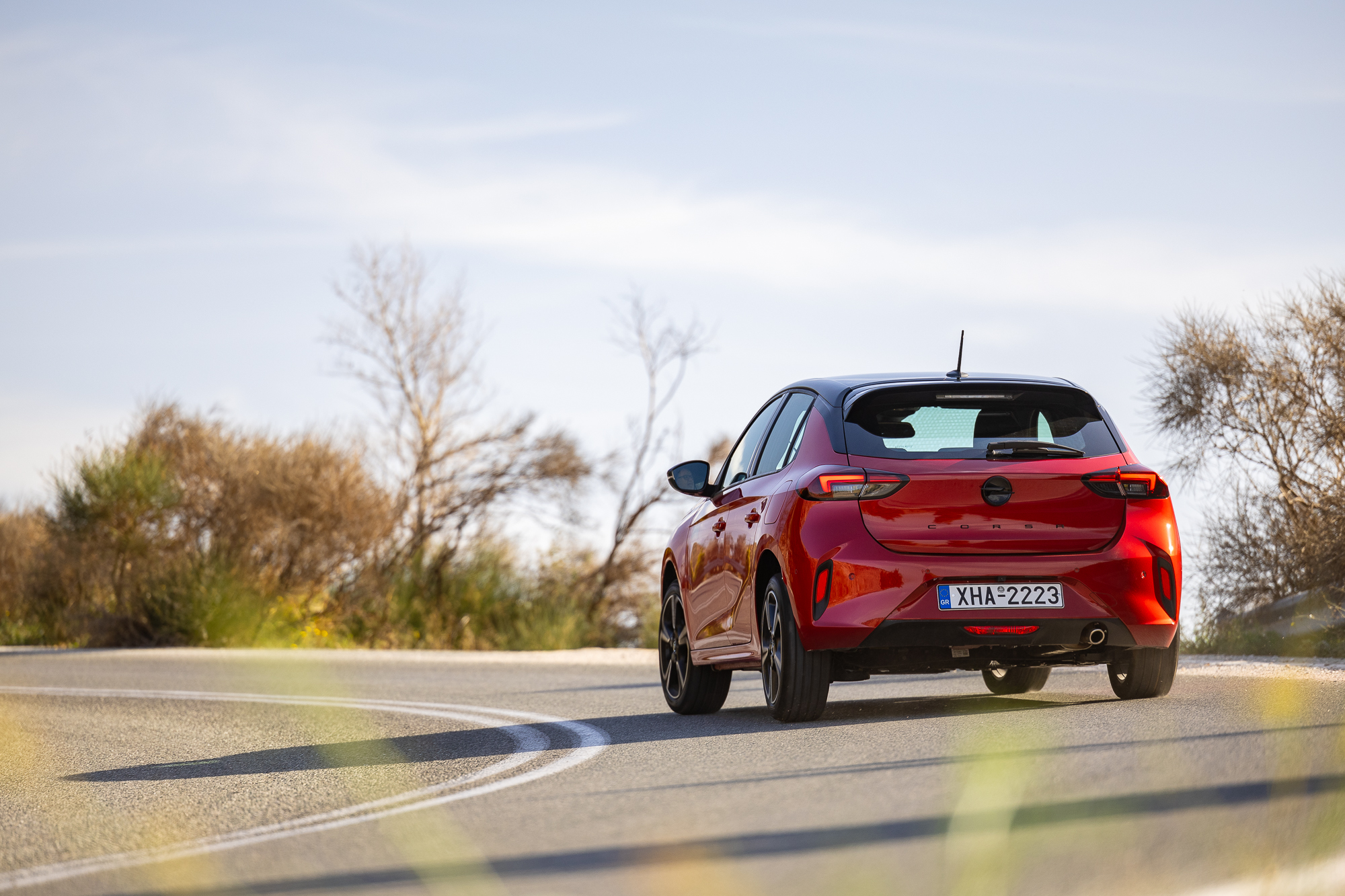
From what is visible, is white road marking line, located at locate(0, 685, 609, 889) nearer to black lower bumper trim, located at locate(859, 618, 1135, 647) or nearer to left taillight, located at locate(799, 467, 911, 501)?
black lower bumper trim, located at locate(859, 618, 1135, 647)

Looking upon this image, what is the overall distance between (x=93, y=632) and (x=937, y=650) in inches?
740

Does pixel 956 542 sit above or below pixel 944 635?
above

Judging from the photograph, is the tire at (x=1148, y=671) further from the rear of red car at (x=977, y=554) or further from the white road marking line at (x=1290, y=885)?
the white road marking line at (x=1290, y=885)

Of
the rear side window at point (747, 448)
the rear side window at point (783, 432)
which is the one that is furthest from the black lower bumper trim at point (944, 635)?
the rear side window at point (747, 448)

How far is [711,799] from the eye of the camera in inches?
214

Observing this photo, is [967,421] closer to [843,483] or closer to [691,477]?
[843,483]

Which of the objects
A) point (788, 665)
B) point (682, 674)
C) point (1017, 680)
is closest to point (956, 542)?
point (788, 665)

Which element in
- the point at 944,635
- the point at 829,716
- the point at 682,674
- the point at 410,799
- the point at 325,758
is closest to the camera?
the point at 410,799

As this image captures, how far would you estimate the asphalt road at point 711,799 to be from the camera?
4195 mm

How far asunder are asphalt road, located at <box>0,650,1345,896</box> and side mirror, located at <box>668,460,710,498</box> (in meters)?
1.38

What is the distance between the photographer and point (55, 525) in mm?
23875

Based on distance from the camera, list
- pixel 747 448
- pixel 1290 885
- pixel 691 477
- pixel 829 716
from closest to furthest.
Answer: pixel 1290 885 → pixel 829 716 → pixel 691 477 → pixel 747 448

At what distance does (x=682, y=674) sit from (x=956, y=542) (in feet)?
9.16

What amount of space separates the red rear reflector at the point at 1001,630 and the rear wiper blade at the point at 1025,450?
2.72 ft
